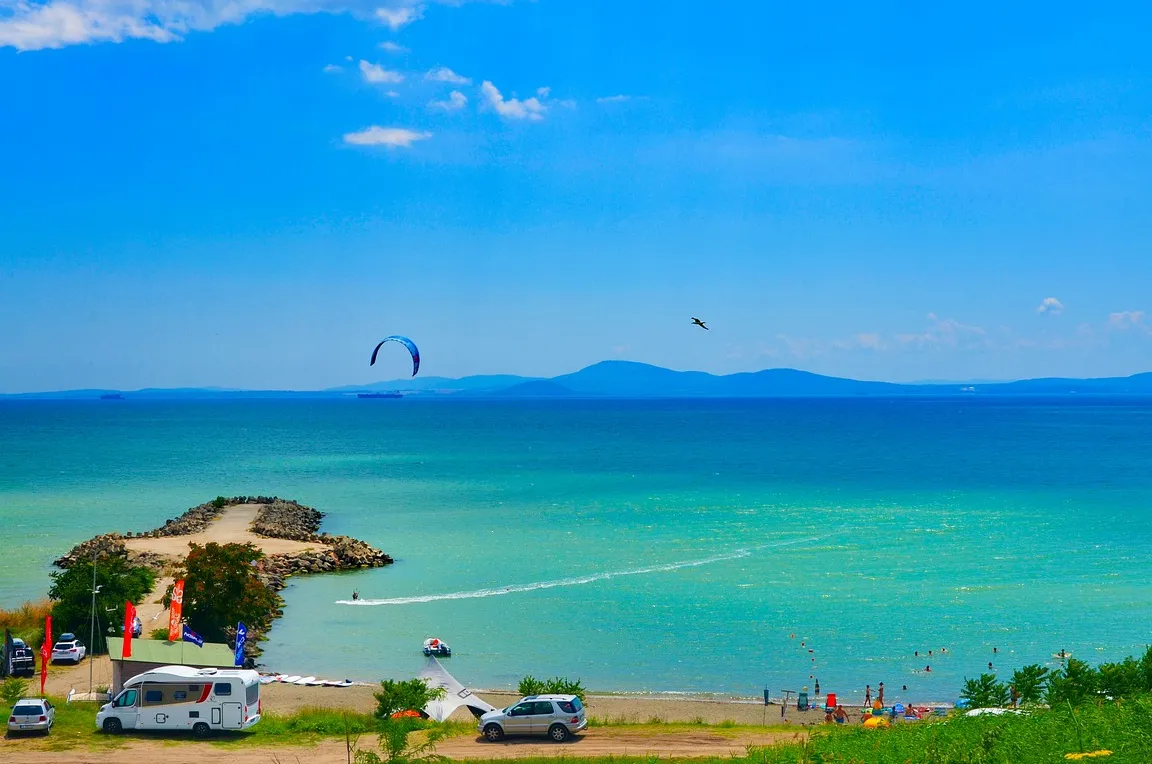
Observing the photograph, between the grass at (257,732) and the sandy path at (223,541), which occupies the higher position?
the sandy path at (223,541)

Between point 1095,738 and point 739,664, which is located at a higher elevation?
point 1095,738

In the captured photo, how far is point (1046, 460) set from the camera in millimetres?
146125

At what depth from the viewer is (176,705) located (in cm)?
2867

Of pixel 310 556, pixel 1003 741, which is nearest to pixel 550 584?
pixel 310 556

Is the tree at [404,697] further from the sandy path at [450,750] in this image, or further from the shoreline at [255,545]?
the shoreline at [255,545]

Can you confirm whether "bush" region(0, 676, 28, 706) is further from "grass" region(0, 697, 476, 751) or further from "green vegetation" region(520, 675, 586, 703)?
"green vegetation" region(520, 675, 586, 703)

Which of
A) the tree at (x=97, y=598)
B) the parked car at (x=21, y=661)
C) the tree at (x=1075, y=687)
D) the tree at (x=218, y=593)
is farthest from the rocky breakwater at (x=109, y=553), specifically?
the tree at (x=1075, y=687)

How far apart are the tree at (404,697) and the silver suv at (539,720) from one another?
3.94 meters

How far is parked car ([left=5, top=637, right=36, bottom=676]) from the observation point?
37250mm

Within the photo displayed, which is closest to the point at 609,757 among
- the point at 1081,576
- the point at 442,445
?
the point at 1081,576

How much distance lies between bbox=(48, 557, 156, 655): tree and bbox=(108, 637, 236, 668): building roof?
33.8 feet

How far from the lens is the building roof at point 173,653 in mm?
32188

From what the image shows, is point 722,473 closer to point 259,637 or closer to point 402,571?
point 402,571

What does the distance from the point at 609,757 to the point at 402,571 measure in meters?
41.5
